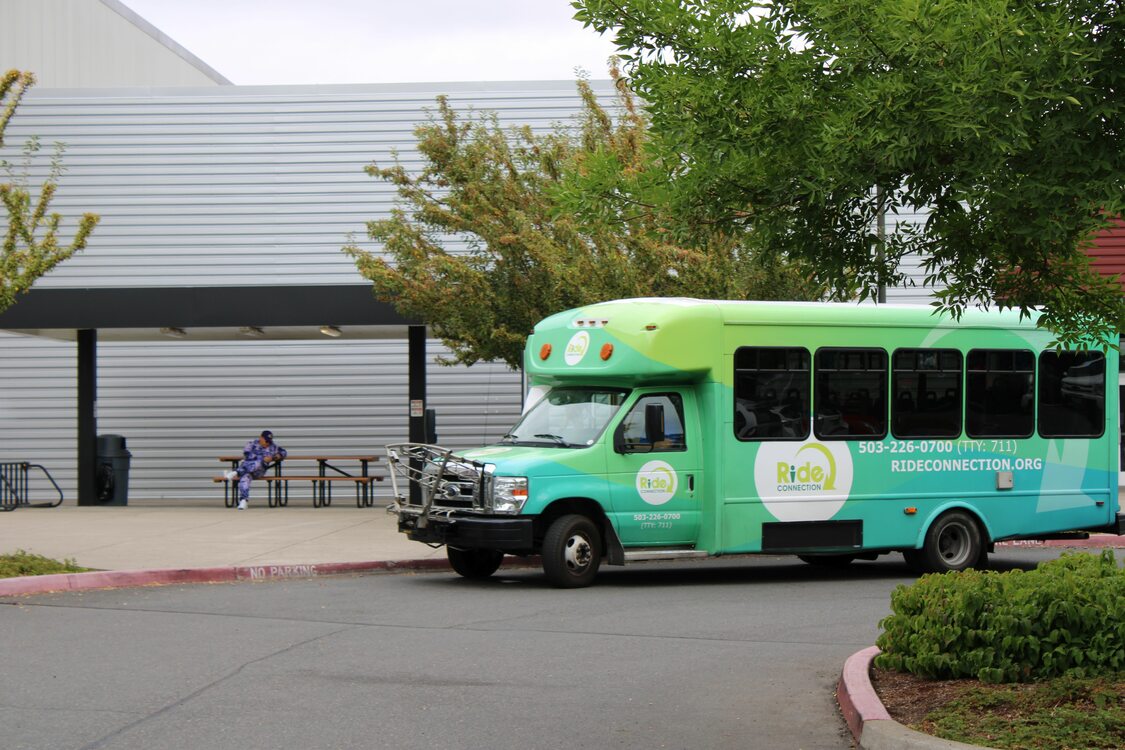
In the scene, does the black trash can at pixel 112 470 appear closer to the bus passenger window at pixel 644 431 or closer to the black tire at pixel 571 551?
the black tire at pixel 571 551

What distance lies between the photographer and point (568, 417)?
14.6 meters

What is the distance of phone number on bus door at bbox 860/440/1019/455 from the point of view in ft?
49.9

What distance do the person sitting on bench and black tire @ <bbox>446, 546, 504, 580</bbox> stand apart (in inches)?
409

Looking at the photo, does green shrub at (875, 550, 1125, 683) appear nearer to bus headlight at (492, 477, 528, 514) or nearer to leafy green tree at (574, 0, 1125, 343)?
leafy green tree at (574, 0, 1125, 343)

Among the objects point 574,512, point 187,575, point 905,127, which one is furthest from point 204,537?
point 905,127

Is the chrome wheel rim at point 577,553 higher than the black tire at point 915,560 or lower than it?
higher

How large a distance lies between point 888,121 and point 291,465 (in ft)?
77.2

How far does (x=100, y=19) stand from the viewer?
3559cm

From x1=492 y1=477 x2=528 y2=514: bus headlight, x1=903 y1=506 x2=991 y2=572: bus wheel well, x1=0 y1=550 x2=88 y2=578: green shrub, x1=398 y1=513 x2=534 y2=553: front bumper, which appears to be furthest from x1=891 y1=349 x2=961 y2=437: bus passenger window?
x1=0 y1=550 x2=88 y2=578: green shrub

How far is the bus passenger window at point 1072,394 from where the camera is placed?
16094 mm

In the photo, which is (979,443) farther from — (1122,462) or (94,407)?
(94,407)

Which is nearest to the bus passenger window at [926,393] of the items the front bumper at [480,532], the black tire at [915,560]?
the black tire at [915,560]

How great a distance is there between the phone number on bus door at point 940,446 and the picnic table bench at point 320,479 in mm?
12506

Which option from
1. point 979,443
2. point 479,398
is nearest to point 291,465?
point 479,398
